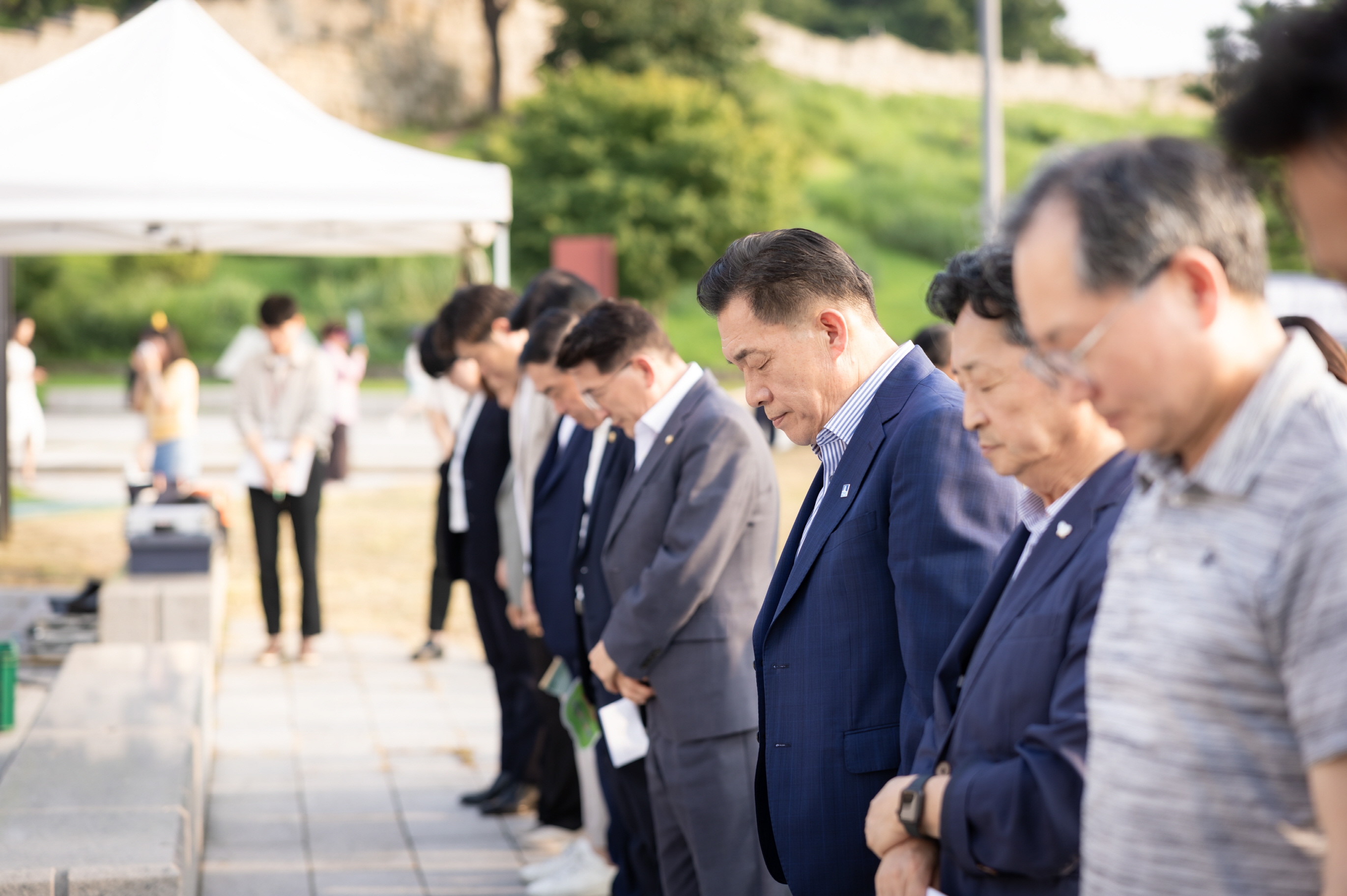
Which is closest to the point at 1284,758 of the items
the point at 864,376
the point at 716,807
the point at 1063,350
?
the point at 1063,350

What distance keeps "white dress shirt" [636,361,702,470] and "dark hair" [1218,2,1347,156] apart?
226 centimetres

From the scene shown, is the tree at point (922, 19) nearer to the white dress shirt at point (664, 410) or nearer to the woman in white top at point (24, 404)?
the woman in white top at point (24, 404)

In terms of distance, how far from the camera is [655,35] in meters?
47.4

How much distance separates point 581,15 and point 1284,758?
50.0m

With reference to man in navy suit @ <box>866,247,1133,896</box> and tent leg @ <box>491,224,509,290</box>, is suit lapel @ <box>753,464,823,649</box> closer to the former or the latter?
man in navy suit @ <box>866,247,1133,896</box>

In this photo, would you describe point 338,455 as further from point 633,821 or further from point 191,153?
point 633,821

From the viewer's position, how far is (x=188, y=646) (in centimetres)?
547

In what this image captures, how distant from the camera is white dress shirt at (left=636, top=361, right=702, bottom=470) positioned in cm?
340

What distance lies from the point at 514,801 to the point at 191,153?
2.92 metres

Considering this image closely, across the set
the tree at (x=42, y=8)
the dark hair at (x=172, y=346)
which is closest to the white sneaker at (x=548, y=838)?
the dark hair at (x=172, y=346)

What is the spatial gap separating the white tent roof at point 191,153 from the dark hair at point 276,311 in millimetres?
1102

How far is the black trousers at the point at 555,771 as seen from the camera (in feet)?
16.1

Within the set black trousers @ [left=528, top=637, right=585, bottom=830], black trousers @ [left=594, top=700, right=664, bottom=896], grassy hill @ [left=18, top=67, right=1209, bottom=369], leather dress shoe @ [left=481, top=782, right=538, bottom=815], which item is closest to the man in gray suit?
black trousers @ [left=594, top=700, right=664, bottom=896]

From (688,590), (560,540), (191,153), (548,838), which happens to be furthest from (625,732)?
(191,153)
